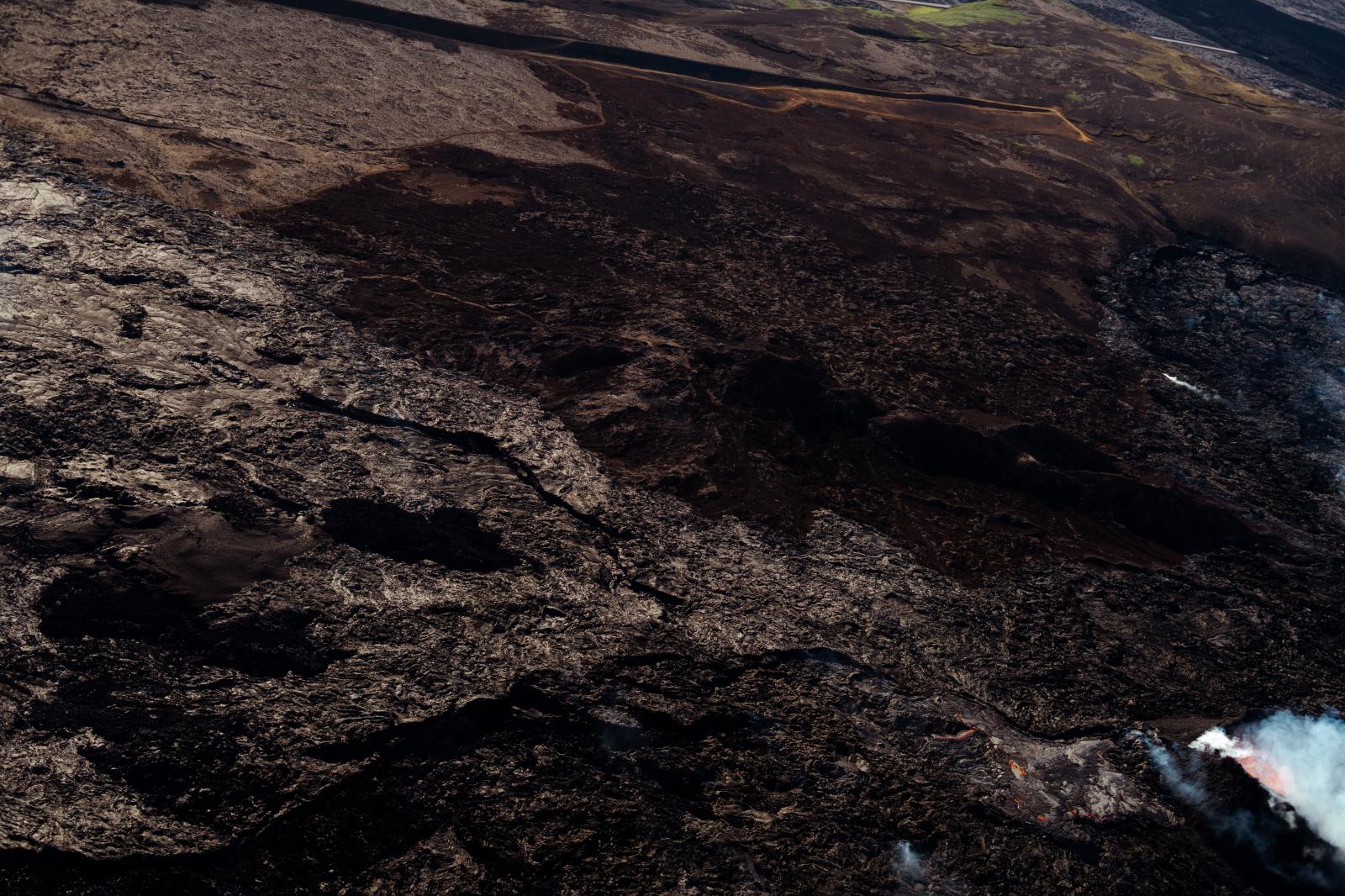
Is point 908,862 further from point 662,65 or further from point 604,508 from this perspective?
point 662,65

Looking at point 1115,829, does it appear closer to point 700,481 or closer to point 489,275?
point 700,481

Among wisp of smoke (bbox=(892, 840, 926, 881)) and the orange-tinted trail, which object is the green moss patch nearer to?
the orange-tinted trail

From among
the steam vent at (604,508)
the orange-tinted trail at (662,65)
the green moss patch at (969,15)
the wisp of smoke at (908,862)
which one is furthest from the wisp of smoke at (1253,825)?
the green moss patch at (969,15)

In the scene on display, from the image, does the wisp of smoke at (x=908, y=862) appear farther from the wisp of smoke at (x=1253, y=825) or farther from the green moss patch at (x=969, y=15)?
the green moss patch at (x=969, y=15)

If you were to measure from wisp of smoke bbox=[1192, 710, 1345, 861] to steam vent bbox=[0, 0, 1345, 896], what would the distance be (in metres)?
0.03

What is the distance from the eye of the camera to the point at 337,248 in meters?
7.78

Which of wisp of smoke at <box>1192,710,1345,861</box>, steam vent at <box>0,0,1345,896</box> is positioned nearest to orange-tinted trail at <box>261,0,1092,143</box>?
steam vent at <box>0,0,1345,896</box>

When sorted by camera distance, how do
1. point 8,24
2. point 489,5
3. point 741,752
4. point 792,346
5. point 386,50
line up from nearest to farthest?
point 741,752 < point 792,346 < point 8,24 < point 386,50 < point 489,5

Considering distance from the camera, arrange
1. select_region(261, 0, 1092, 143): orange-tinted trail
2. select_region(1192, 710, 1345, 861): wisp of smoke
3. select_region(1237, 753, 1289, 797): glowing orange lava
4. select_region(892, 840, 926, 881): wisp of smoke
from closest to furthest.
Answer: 1. select_region(892, 840, 926, 881): wisp of smoke
2. select_region(1192, 710, 1345, 861): wisp of smoke
3. select_region(1237, 753, 1289, 797): glowing orange lava
4. select_region(261, 0, 1092, 143): orange-tinted trail

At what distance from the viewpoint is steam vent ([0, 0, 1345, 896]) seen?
404 centimetres

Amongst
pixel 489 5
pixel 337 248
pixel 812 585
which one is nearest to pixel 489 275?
pixel 337 248

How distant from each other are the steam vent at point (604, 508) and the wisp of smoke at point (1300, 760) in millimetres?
25

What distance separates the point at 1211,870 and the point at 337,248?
732cm

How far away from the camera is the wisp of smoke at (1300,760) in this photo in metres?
5.04
